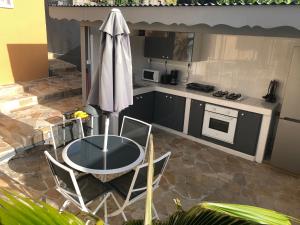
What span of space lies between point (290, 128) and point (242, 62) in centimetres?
172

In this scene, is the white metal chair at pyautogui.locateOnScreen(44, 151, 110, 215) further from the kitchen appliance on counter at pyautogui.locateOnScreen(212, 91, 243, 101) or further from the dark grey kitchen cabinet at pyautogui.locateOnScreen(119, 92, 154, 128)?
the kitchen appliance on counter at pyautogui.locateOnScreen(212, 91, 243, 101)

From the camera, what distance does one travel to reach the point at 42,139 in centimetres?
493

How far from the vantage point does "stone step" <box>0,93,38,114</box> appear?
5.71 metres

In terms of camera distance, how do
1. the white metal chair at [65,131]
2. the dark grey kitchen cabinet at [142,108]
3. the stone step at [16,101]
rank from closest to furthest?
the white metal chair at [65,131] → the dark grey kitchen cabinet at [142,108] → the stone step at [16,101]

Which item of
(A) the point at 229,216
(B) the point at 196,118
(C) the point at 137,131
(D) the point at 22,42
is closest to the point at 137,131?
(C) the point at 137,131

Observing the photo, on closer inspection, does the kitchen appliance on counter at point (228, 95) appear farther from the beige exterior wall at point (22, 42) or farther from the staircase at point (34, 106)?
the beige exterior wall at point (22, 42)

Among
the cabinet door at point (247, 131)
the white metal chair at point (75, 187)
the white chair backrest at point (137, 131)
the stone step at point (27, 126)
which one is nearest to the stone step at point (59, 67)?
the stone step at point (27, 126)

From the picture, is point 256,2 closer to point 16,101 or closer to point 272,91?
point 272,91

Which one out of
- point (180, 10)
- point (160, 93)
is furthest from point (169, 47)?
point (180, 10)

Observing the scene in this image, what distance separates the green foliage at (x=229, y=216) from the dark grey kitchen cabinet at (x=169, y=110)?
4.86m

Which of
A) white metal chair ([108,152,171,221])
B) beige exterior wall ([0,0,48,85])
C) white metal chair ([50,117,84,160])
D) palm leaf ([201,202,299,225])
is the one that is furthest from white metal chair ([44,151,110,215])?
beige exterior wall ([0,0,48,85])

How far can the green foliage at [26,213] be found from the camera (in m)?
0.56

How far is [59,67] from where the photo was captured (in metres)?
8.27

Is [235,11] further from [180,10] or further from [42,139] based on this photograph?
[42,139]
